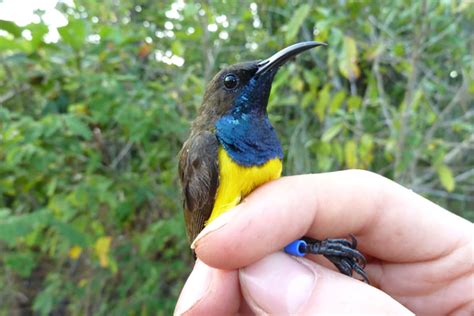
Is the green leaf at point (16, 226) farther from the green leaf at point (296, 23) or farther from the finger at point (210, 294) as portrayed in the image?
the green leaf at point (296, 23)

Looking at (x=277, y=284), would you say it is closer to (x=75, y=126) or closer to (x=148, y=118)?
(x=75, y=126)

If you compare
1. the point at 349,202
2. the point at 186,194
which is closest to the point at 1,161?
the point at 186,194

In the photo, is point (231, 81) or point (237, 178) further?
point (231, 81)

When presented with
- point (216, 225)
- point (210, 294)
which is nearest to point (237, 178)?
point (216, 225)

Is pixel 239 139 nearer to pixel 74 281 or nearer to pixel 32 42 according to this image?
pixel 32 42

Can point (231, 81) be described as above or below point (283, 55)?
below
